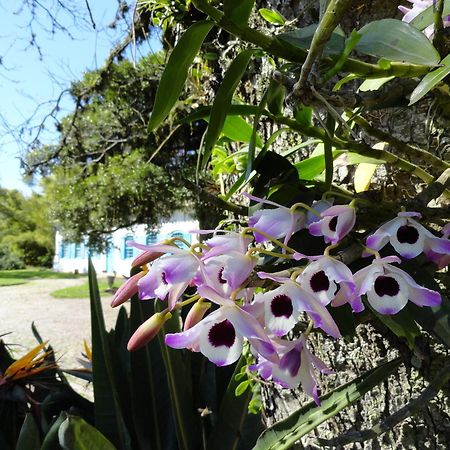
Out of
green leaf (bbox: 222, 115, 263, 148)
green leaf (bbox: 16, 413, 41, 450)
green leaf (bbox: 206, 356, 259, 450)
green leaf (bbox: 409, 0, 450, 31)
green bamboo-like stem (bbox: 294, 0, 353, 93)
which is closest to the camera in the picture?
green bamboo-like stem (bbox: 294, 0, 353, 93)

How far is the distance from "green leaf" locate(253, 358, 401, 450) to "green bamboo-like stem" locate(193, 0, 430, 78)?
0.21 meters

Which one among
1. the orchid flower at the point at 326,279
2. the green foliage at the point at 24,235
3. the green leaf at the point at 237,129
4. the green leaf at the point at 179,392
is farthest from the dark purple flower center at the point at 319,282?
the green foliage at the point at 24,235

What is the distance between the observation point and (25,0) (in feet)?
4.43

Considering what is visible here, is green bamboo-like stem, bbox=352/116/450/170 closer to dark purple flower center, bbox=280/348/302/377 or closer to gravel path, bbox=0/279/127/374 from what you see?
dark purple flower center, bbox=280/348/302/377

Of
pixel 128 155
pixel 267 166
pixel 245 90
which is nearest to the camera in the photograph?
pixel 267 166

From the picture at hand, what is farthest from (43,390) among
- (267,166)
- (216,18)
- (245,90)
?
(216,18)

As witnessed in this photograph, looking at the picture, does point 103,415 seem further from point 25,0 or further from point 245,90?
point 25,0

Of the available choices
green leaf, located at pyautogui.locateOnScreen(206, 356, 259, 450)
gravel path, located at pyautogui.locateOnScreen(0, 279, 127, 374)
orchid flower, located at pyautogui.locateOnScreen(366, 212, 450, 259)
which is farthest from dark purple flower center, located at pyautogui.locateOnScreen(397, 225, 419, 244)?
gravel path, located at pyautogui.locateOnScreen(0, 279, 127, 374)

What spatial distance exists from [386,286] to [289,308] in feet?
0.17

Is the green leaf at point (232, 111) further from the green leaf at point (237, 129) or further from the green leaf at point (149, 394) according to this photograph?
the green leaf at point (149, 394)

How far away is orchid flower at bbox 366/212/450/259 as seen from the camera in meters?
0.26

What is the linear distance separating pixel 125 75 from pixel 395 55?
2.81m

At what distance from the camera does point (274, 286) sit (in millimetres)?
285

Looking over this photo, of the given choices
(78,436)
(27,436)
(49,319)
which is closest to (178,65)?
(78,436)
